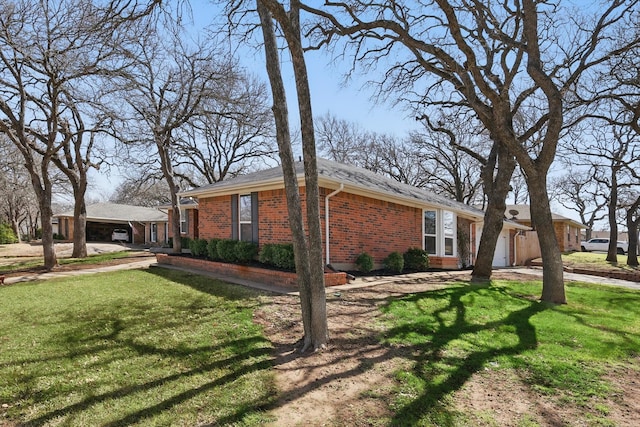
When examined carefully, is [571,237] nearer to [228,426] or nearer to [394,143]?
[394,143]

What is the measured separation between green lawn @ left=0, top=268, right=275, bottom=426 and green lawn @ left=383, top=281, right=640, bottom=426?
1.74m

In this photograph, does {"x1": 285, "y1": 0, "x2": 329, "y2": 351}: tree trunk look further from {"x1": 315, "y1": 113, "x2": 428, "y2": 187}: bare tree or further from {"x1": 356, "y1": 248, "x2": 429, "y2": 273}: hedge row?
{"x1": 315, "y1": 113, "x2": 428, "y2": 187}: bare tree

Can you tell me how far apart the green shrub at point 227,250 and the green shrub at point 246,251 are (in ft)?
0.75

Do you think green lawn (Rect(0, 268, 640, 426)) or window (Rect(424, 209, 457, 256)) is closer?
green lawn (Rect(0, 268, 640, 426))

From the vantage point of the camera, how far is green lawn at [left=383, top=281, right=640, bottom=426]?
3838 millimetres

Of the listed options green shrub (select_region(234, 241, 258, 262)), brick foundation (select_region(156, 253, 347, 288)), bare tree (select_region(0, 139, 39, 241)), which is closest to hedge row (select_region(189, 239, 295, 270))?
green shrub (select_region(234, 241, 258, 262))

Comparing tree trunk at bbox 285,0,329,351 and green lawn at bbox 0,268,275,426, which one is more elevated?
tree trunk at bbox 285,0,329,351

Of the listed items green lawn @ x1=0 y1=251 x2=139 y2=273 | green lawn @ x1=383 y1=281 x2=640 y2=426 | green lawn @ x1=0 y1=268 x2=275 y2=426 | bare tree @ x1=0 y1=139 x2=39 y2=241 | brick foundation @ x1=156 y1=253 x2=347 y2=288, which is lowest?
green lawn @ x1=383 y1=281 x2=640 y2=426

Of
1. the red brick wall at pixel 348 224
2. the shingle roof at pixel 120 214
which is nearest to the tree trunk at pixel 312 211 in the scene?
the red brick wall at pixel 348 224

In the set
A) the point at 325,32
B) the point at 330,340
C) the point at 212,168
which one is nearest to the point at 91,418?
the point at 330,340

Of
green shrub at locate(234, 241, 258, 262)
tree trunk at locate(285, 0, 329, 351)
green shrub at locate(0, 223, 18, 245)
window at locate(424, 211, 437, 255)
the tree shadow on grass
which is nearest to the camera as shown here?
the tree shadow on grass

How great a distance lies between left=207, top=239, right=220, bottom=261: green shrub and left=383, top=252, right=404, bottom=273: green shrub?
5.98 m

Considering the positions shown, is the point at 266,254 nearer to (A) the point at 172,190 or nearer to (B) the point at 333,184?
(B) the point at 333,184

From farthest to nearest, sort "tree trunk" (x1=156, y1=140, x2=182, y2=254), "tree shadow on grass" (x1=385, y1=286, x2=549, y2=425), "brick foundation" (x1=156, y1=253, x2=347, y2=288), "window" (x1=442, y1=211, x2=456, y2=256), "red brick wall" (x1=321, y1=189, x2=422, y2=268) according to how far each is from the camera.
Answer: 1. "tree trunk" (x1=156, y1=140, x2=182, y2=254)
2. "window" (x1=442, y1=211, x2=456, y2=256)
3. "red brick wall" (x1=321, y1=189, x2=422, y2=268)
4. "brick foundation" (x1=156, y1=253, x2=347, y2=288)
5. "tree shadow on grass" (x1=385, y1=286, x2=549, y2=425)
